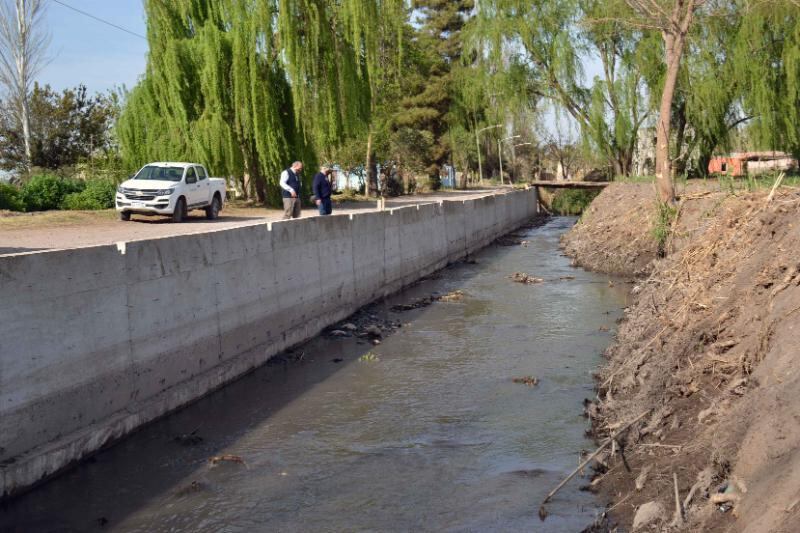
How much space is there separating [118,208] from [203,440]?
17589 mm

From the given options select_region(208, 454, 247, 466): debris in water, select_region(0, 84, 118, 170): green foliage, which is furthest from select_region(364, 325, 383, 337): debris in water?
select_region(0, 84, 118, 170): green foliage

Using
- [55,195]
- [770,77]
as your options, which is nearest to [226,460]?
[55,195]

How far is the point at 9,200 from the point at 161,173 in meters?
5.05

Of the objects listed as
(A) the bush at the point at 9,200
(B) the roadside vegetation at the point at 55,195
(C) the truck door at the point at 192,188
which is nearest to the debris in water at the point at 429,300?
(C) the truck door at the point at 192,188

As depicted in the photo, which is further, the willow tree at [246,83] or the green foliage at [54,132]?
the green foliage at [54,132]

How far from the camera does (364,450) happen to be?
9.05m

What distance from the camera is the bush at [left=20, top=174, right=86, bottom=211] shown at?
27.3m

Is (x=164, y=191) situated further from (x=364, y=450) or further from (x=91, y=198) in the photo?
(x=364, y=450)

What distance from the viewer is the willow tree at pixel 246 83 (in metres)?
30.3

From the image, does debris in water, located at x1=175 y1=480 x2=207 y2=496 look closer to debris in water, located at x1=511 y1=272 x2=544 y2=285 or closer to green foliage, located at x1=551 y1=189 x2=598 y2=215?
debris in water, located at x1=511 y1=272 x2=544 y2=285

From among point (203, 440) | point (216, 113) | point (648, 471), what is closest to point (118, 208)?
point (216, 113)

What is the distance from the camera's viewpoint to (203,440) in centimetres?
938

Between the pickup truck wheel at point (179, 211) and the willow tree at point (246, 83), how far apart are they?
4882mm

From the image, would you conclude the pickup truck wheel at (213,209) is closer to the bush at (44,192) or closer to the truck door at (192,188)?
the truck door at (192,188)
